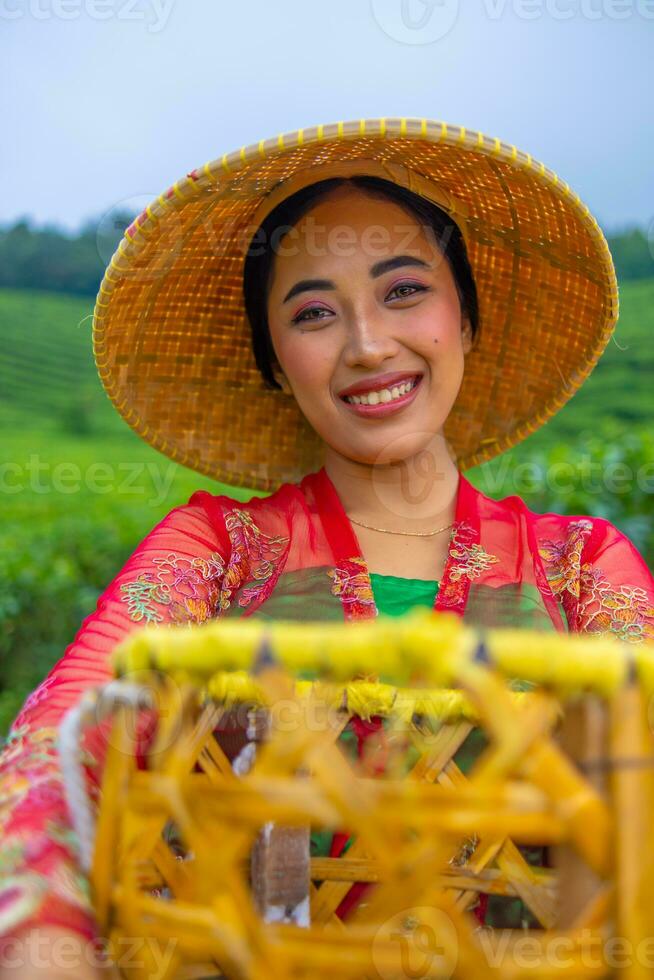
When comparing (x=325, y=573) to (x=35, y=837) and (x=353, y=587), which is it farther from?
(x=35, y=837)

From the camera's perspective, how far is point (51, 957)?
2.57 feet

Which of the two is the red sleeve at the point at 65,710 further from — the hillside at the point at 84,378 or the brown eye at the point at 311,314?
the hillside at the point at 84,378

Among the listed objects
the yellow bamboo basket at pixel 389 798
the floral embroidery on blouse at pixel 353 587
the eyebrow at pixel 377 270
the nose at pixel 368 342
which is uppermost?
the eyebrow at pixel 377 270

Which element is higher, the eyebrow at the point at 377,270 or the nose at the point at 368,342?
the eyebrow at the point at 377,270

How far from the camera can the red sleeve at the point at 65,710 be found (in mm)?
829

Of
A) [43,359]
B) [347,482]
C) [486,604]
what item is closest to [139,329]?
[347,482]

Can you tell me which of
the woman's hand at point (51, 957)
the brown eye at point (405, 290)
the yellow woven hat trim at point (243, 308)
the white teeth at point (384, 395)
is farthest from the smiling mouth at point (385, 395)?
the woman's hand at point (51, 957)

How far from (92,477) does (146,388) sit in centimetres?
293

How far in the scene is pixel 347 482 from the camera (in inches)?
64.1

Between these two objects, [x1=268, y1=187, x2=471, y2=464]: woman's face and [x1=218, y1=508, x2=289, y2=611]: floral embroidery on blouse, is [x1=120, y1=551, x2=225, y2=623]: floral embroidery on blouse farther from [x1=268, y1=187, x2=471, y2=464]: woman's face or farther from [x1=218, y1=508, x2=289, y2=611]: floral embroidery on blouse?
[x1=268, y1=187, x2=471, y2=464]: woman's face

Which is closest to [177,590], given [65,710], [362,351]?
[65,710]

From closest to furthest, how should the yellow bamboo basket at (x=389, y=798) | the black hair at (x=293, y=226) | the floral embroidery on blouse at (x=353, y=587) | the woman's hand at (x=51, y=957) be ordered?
1. the yellow bamboo basket at (x=389, y=798)
2. the woman's hand at (x=51, y=957)
3. the floral embroidery on blouse at (x=353, y=587)
4. the black hair at (x=293, y=226)

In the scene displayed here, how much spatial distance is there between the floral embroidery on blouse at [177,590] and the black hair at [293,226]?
17.1 inches

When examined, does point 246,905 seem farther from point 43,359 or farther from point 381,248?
point 43,359
